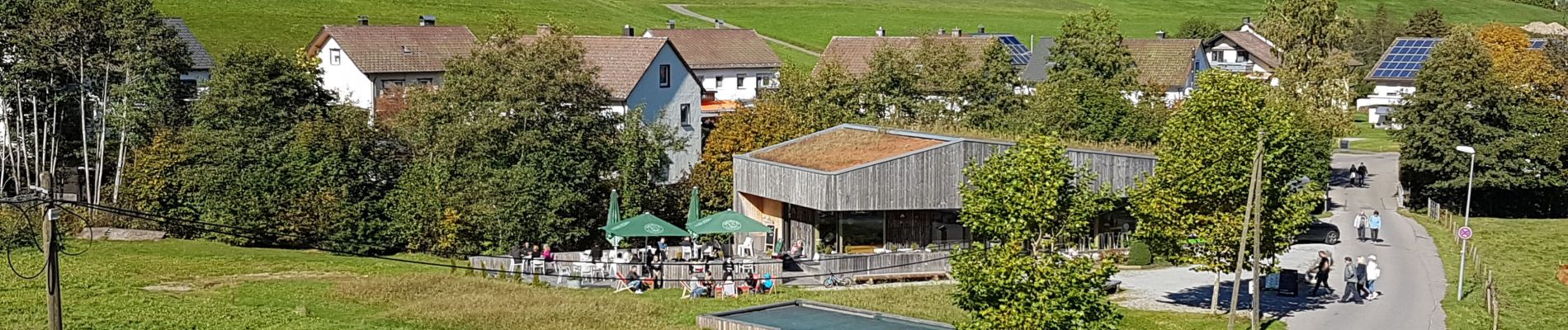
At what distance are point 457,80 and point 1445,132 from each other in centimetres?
3681

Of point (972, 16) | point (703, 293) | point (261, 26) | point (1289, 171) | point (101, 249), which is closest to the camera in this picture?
point (1289, 171)

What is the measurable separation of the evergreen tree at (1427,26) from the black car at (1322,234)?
89.6 meters

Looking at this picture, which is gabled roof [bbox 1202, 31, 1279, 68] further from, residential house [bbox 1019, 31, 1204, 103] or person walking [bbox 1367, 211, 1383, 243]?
person walking [bbox 1367, 211, 1383, 243]

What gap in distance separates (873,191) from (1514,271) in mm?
18695

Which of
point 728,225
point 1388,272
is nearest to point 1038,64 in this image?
point 1388,272

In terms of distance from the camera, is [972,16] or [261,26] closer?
[261,26]

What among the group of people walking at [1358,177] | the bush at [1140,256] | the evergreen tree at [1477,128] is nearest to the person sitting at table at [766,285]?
the bush at [1140,256]

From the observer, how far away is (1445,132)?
60094mm

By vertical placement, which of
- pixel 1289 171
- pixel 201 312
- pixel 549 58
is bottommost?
pixel 201 312

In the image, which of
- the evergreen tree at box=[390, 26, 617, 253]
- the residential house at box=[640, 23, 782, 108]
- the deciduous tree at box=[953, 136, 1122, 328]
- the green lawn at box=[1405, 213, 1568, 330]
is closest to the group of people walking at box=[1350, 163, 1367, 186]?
the green lawn at box=[1405, 213, 1568, 330]

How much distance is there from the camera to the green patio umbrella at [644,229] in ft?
140

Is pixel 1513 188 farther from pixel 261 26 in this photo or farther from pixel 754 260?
pixel 261 26

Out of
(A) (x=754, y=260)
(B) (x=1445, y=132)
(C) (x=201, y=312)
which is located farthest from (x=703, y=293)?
(B) (x=1445, y=132)

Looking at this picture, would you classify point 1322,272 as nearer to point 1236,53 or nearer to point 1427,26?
point 1236,53
